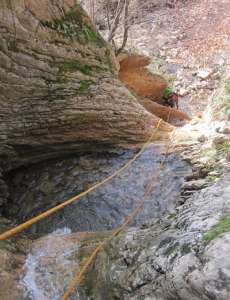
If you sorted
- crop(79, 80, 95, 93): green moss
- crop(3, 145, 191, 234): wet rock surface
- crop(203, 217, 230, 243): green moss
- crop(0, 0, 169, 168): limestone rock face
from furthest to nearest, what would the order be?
crop(79, 80, 95, 93): green moss → crop(3, 145, 191, 234): wet rock surface → crop(0, 0, 169, 168): limestone rock face → crop(203, 217, 230, 243): green moss

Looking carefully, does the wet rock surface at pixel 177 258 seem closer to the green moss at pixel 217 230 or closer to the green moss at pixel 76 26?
the green moss at pixel 217 230

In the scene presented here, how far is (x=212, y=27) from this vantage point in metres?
14.8

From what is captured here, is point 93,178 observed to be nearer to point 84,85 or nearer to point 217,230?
point 84,85

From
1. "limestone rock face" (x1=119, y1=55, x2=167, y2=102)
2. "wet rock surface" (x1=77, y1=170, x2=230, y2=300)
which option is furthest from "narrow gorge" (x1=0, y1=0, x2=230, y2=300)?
"limestone rock face" (x1=119, y1=55, x2=167, y2=102)

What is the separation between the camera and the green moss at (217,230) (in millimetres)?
2609

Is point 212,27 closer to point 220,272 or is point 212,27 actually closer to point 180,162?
point 180,162

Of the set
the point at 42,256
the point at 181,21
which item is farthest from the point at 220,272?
the point at 181,21

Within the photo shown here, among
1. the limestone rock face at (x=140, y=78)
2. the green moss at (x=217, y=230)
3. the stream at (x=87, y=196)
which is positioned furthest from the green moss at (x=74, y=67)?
the limestone rock face at (x=140, y=78)

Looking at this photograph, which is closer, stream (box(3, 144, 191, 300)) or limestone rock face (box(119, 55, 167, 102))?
stream (box(3, 144, 191, 300))

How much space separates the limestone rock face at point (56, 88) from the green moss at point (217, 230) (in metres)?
3.35

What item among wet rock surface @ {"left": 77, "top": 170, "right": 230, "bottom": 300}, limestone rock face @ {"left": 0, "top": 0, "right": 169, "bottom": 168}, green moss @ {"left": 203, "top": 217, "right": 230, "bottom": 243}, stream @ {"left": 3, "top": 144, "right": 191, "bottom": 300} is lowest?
stream @ {"left": 3, "top": 144, "right": 191, "bottom": 300}

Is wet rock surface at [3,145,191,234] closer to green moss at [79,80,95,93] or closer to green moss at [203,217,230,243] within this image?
green moss at [79,80,95,93]

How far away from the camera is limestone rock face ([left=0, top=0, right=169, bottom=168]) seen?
15.7ft

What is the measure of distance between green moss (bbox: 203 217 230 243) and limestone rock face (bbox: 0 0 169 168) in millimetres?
3346
